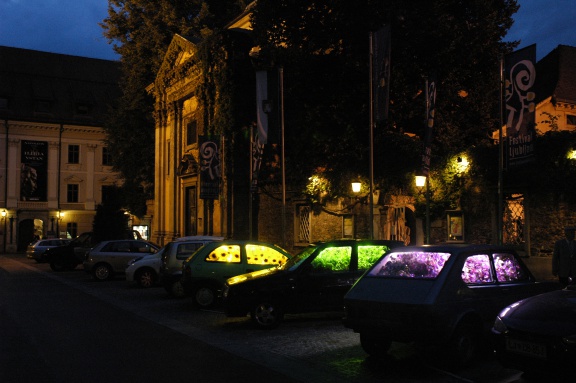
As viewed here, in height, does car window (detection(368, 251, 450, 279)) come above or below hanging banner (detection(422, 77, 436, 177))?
below

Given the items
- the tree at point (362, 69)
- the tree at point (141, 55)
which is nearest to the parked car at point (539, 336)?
the tree at point (362, 69)

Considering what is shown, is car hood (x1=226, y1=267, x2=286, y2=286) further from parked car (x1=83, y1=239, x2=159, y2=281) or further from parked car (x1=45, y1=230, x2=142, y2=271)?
parked car (x1=45, y1=230, x2=142, y2=271)

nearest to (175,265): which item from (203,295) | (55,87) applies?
(203,295)

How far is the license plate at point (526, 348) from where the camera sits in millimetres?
6782

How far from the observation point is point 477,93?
1098 inches

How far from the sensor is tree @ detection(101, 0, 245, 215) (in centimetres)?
3916

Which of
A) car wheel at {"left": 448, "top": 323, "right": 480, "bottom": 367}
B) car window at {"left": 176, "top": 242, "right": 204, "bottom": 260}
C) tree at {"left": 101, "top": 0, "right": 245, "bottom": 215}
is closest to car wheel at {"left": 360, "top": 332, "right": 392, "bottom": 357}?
car wheel at {"left": 448, "top": 323, "right": 480, "bottom": 367}

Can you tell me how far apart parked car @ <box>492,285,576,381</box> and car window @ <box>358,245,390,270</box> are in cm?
516

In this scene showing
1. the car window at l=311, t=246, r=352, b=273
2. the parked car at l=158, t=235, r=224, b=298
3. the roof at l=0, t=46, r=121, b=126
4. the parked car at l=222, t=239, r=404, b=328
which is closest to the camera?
the parked car at l=222, t=239, r=404, b=328

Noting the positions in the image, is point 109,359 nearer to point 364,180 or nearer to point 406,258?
point 406,258

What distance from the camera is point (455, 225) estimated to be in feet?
68.5

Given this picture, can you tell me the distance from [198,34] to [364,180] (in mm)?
19288

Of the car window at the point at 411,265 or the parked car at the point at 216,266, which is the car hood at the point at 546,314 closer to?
the car window at the point at 411,265

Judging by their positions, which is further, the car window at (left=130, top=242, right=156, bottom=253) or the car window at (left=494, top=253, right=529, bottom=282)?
the car window at (left=130, top=242, right=156, bottom=253)
